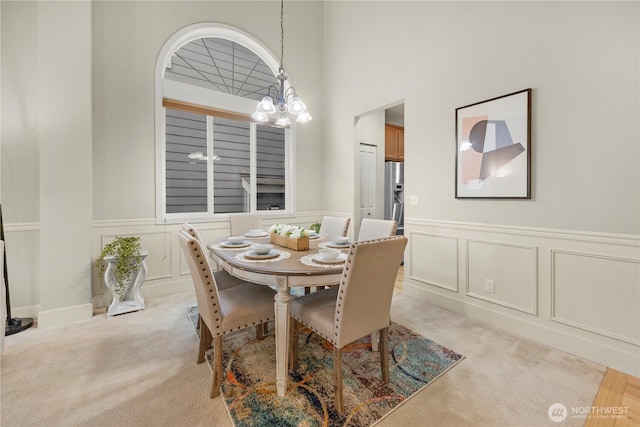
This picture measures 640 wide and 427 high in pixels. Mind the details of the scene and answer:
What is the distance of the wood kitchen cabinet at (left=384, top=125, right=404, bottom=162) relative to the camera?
5.26 m

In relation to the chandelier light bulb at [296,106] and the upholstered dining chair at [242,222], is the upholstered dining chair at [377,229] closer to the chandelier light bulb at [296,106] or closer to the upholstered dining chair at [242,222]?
the chandelier light bulb at [296,106]

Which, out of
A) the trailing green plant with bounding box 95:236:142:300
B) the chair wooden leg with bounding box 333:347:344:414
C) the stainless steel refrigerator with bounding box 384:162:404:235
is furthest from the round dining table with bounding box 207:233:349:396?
the stainless steel refrigerator with bounding box 384:162:404:235

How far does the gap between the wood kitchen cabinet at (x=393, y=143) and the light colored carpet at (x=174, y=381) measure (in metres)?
3.46

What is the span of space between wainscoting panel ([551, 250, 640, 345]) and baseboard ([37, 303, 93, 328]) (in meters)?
4.08

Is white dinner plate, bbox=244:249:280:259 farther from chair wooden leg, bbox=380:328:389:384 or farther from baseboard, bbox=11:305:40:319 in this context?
baseboard, bbox=11:305:40:319

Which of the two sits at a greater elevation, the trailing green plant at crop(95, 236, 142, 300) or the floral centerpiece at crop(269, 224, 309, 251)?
the floral centerpiece at crop(269, 224, 309, 251)

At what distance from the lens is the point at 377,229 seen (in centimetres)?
263

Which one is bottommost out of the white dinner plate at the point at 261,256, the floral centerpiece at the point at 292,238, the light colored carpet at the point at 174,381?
the light colored carpet at the point at 174,381

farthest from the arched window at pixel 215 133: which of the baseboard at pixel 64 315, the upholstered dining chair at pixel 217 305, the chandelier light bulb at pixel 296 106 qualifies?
the upholstered dining chair at pixel 217 305

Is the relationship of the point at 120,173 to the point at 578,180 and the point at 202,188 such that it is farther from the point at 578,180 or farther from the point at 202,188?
the point at 578,180

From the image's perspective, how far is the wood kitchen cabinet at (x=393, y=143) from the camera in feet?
17.3

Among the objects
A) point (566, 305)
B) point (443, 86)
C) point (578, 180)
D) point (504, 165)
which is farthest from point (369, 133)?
point (566, 305)

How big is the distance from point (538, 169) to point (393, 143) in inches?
130

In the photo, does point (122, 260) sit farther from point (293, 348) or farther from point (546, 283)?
point (546, 283)
